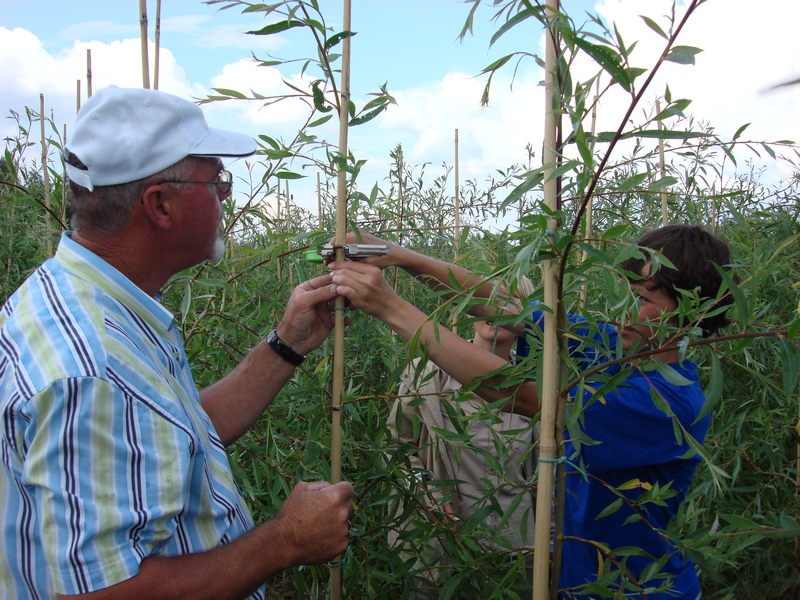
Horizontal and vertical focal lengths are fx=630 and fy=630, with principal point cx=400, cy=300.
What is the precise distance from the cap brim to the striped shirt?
32 cm

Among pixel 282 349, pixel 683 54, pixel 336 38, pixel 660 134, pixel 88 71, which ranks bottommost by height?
pixel 282 349

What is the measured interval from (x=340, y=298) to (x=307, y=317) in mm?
226

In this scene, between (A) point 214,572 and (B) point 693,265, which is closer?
(A) point 214,572

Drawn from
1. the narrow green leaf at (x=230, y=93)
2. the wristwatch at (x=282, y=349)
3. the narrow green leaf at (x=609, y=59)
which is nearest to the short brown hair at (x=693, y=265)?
the narrow green leaf at (x=609, y=59)

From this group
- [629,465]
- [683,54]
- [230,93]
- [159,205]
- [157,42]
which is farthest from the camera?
[157,42]

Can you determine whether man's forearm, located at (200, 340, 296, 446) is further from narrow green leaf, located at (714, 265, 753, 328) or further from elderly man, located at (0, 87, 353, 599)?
narrow green leaf, located at (714, 265, 753, 328)

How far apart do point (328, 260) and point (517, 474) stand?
3.47ft

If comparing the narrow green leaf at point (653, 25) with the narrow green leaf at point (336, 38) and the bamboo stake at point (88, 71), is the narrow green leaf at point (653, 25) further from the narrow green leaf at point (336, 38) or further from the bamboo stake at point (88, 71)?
the bamboo stake at point (88, 71)

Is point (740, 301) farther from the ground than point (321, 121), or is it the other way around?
point (321, 121)

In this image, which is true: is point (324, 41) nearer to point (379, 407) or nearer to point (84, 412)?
point (84, 412)

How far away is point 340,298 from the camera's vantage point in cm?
149

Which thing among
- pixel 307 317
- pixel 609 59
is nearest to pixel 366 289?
pixel 307 317

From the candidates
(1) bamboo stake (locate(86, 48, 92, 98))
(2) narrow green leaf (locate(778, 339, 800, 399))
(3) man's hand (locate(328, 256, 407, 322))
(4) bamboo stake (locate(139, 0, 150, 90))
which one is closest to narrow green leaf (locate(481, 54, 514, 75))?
(3) man's hand (locate(328, 256, 407, 322))

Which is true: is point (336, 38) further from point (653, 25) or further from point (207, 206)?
point (653, 25)
